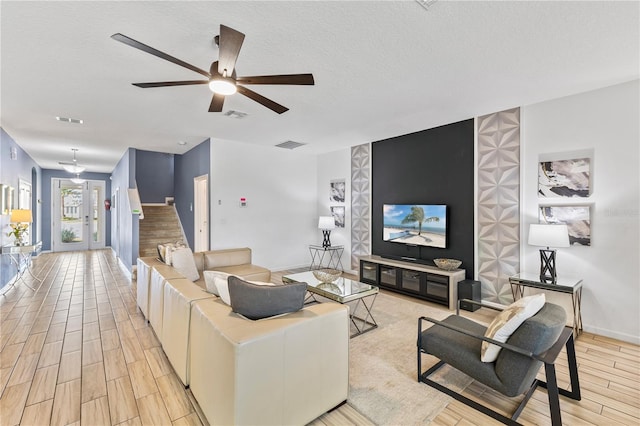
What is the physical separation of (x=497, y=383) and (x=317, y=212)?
5.66 metres

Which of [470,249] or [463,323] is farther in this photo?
[470,249]

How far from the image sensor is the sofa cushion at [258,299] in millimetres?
1863

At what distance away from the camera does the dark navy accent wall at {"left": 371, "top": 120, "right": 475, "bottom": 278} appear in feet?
14.7

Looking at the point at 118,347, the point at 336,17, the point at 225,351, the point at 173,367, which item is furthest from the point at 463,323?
the point at 118,347

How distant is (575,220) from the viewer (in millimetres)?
3436

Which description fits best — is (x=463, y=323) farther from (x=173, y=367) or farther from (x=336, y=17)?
(x=336, y=17)

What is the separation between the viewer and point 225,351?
1596 mm

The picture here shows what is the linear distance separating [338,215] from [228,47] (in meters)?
5.06

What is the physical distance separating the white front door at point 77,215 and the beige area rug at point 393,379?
11.0m

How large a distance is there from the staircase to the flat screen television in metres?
5.14

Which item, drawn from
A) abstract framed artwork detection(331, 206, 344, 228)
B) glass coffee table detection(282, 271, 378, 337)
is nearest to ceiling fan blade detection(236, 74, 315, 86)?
glass coffee table detection(282, 271, 378, 337)

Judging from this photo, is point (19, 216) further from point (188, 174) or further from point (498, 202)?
point (498, 202)

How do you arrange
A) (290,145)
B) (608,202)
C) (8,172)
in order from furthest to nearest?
(290,145)
(8,172)
(608,202)

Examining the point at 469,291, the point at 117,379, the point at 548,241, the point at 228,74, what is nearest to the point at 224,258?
the point at 117,379
